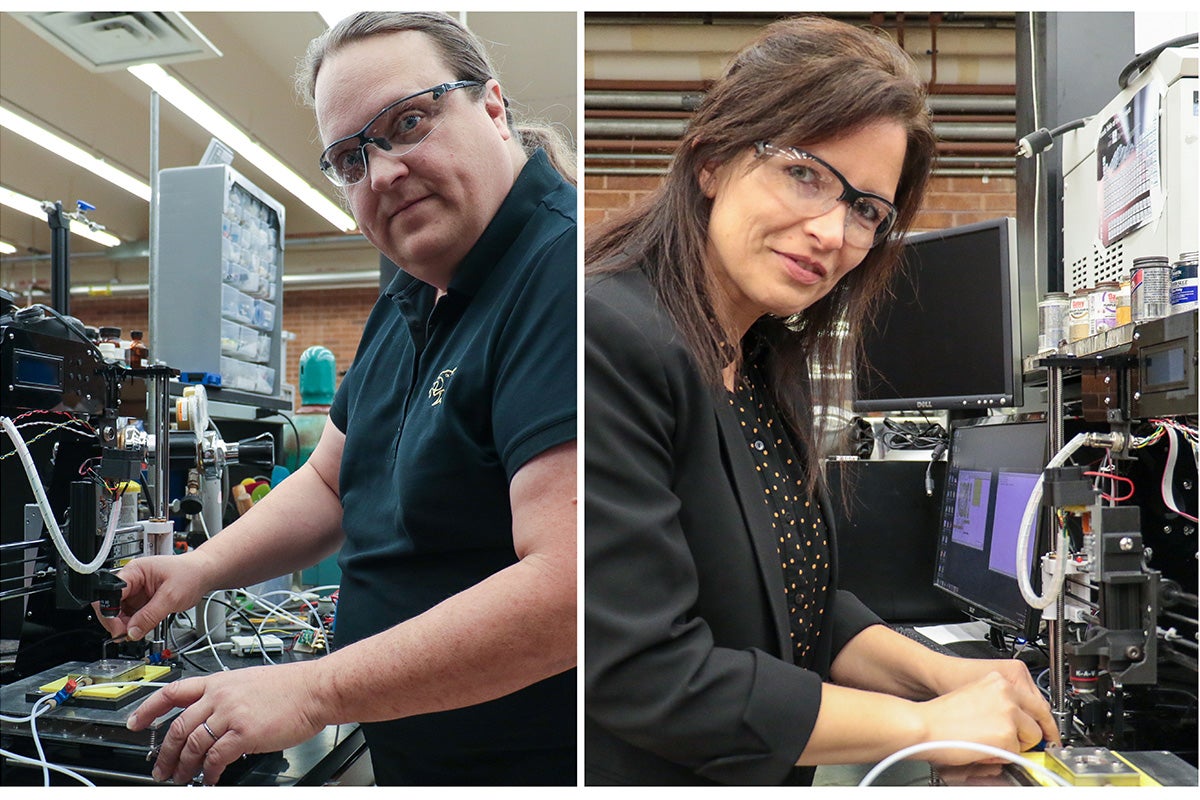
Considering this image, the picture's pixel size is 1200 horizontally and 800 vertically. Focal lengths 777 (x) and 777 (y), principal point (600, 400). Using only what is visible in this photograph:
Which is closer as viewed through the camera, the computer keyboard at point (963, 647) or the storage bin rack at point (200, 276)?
the computer keyboard at point (963, 647)

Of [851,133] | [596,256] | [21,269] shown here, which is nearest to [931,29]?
[851,133]

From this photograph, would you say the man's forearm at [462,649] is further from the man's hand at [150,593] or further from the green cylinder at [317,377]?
the green cylinder at [317,377]

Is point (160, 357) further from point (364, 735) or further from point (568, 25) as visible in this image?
point (568, 25)

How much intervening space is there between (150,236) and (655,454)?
1560mm

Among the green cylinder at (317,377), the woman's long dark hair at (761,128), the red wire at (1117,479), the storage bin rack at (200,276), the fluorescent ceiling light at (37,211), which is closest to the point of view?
the woman's long dark hair at (761,128)

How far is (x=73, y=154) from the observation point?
6.31 ft

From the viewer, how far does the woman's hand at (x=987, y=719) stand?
70 cm

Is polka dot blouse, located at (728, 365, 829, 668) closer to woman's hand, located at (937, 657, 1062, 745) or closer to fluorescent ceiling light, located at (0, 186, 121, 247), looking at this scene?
woman's hand, located at (937, 657, 1062, 745)

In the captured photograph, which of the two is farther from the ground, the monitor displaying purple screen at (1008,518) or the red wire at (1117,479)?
the red wire at (1117,479)

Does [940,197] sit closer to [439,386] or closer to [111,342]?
[439,386]

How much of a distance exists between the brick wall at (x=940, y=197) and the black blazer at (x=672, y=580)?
0.20 metres

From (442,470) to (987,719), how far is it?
0.60 meters

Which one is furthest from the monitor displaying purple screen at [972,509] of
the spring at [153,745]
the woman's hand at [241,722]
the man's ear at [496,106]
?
the spring at [153,745]

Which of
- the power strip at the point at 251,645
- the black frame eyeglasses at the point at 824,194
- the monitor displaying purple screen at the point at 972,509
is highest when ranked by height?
the black frame eyeglasses at the point at 824,194
